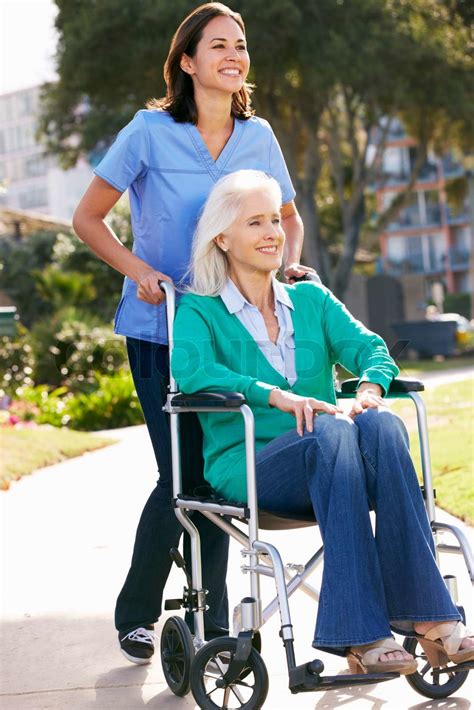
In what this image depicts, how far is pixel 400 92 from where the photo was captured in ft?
79.8

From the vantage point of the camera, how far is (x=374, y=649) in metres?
3.06

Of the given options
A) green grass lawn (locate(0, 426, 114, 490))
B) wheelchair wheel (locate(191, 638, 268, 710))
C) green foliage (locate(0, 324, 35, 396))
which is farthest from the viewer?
green foliage (locate(0, 324, 35, 396))

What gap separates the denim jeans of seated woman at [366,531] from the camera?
307cm

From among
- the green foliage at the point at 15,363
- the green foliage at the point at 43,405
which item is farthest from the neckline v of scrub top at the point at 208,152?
the green foliage at the point at 15,363

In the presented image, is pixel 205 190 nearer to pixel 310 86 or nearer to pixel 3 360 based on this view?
pixel 3 360

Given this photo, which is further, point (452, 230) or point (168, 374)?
point (452, 230)

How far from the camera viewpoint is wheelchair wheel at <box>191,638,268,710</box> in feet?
10.7

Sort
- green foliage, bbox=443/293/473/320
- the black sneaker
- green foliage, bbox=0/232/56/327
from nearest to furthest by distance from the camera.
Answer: the black sneaker → green foliage, bbox=0/232/56/327 → green foliage, bbox=443/293/473/320

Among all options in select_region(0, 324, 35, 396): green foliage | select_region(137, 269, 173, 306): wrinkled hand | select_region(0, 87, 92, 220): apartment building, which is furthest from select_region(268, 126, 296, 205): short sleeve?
select_region(0, 87, 92, 220): apartment building

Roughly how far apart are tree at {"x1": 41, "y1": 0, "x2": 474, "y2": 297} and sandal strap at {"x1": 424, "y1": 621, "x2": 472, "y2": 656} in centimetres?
2024

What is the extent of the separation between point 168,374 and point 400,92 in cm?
2125

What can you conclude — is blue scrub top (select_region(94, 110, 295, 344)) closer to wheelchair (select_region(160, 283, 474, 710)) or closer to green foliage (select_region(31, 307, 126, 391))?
wheelchair (select_region(160, 283, 474, 710))

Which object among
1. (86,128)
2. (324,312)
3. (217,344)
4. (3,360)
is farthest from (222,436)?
(86,128)

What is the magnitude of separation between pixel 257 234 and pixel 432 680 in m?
1.41
